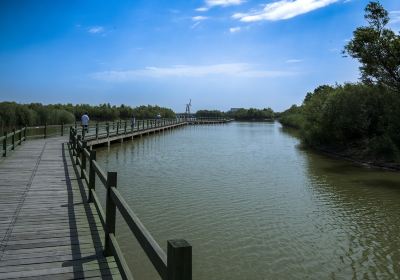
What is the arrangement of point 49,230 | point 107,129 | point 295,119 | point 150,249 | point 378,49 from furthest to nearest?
1. point 295,119
2. point 107,129
3. point 378,49
4. point 49,230
5. point 150,249

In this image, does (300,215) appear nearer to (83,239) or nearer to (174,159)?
(83,239)

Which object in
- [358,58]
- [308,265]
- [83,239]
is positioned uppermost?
[358,58]

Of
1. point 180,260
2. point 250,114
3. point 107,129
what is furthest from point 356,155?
point 250,114

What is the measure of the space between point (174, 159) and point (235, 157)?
411 centimetres

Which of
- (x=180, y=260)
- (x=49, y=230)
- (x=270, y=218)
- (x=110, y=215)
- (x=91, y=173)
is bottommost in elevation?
(x=270, y=218)

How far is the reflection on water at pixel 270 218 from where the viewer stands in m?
8.10

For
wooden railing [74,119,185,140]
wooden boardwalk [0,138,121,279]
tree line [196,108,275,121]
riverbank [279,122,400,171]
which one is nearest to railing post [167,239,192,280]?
wooden boardwalk [0,138,121,279]

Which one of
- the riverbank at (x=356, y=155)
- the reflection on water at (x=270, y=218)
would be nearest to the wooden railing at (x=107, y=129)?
the reflection on water at (x=270, y=218)

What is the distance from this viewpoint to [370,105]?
2836cm

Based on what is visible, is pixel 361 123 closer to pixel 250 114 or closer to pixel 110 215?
pixel 110 215

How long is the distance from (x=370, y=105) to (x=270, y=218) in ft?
65.0

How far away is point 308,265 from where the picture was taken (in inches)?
319

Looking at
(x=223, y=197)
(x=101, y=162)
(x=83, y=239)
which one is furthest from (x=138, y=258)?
(x=101, y=162)

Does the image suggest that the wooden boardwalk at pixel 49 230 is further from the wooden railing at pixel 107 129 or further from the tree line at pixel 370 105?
the tree line at pixel 370 105
